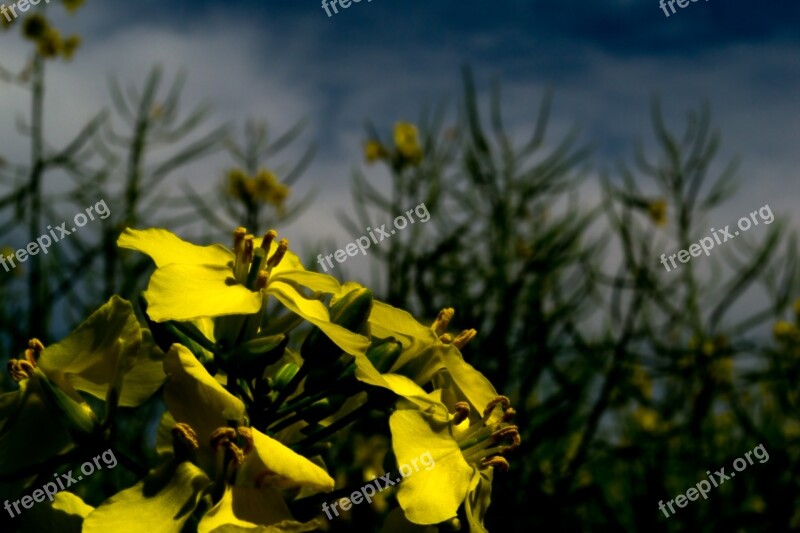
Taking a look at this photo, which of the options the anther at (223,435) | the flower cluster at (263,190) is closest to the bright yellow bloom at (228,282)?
the anther at (223,435)

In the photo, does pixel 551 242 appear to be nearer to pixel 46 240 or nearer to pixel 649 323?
pixel 649 323

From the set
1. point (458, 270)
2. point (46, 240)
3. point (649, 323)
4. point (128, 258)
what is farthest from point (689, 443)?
point (46, 240)

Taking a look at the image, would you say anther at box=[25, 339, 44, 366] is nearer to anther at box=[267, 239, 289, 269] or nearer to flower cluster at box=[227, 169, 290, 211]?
anther at box=[267, 239, 289, 269]

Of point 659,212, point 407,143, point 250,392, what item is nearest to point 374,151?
point 407,143

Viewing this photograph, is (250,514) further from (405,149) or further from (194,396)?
(405,149)

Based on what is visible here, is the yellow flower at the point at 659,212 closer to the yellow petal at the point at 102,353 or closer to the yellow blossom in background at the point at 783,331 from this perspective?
the yellow blossom in background at the point at 783,331

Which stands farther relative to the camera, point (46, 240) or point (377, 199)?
point (377, 199)
